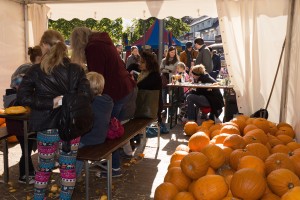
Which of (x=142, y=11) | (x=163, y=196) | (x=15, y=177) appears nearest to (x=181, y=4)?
(x=142, y=11)

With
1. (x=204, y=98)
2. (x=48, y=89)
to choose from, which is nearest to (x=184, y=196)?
(x=48, y=89)

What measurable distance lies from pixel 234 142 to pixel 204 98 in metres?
4.59

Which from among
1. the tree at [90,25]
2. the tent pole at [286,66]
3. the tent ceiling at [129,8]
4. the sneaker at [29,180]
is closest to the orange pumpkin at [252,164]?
the sneaker at [29,180]

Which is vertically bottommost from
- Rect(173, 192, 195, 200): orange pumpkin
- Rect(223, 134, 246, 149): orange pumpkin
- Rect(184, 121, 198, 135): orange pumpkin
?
Rect(173, 192, 195, 200): orange pumpkin

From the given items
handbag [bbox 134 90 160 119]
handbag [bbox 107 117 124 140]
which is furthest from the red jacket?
handbag [bbox 134 90 160 119]

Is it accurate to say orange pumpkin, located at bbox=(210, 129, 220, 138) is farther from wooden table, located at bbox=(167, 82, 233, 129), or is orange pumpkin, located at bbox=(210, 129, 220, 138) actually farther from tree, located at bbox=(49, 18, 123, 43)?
tree, located at bbox=(49, 18, 123, 43)

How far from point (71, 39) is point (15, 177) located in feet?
6.55

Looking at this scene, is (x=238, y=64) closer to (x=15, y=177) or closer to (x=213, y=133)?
(x=213, y=133)

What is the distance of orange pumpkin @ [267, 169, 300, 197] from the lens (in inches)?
76.6

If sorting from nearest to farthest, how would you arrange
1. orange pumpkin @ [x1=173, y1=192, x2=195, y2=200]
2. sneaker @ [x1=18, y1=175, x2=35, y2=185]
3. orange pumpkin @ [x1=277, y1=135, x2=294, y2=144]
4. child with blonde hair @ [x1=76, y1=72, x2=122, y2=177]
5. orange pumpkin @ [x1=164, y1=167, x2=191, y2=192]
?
orange pumpkin @ [x1=173, y1=192, x2=195, y2=200], orange pumpkin @ [x1=164, y1=167, x2=191, y2=192], orange pumpkin @ [x1=277, y1=135, x2=294, y2=144], child with blonde hair @ [x1=76, y1=72, x2=122, y2=177], sneaker @ [x1=18, y1=175, x2=35, y2=185]

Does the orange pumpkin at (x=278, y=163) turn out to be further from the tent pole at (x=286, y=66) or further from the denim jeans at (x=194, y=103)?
the denim jeans at (x=194, y=103)

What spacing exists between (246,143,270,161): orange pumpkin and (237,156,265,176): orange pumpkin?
0.58 ft

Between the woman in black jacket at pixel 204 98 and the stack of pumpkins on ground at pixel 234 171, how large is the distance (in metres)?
4.19

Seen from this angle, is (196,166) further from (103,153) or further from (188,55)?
(188,55)
